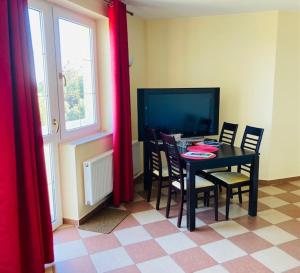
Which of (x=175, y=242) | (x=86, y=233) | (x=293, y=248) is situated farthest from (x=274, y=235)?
(x=86, y=233)

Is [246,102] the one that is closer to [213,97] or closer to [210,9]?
[213,97]

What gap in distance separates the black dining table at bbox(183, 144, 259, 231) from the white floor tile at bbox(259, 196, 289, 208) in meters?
0.42

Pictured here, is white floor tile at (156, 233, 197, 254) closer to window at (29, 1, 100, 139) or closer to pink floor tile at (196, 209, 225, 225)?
pink floor tile at (196, 209, 225, 225)

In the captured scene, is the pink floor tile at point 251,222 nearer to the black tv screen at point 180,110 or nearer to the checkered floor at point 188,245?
the checkered floor at point 188,245

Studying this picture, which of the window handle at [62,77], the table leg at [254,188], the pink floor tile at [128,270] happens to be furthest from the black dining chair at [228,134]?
the window handle at [62,77]

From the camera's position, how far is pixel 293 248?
2.49 metres

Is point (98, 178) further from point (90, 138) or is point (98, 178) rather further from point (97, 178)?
point (90, 138)

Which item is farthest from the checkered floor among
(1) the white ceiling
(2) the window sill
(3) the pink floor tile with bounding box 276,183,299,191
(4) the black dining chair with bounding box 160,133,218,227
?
(1) the white ceiling

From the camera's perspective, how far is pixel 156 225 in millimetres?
2930

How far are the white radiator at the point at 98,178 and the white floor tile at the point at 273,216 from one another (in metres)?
1.69

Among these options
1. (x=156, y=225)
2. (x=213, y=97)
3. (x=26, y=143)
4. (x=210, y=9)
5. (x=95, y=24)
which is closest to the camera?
(x=26, y=143)

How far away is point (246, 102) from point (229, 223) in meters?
1.81

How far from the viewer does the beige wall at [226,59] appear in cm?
388

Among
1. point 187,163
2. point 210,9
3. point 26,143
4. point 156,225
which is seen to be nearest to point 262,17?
point 210,9
